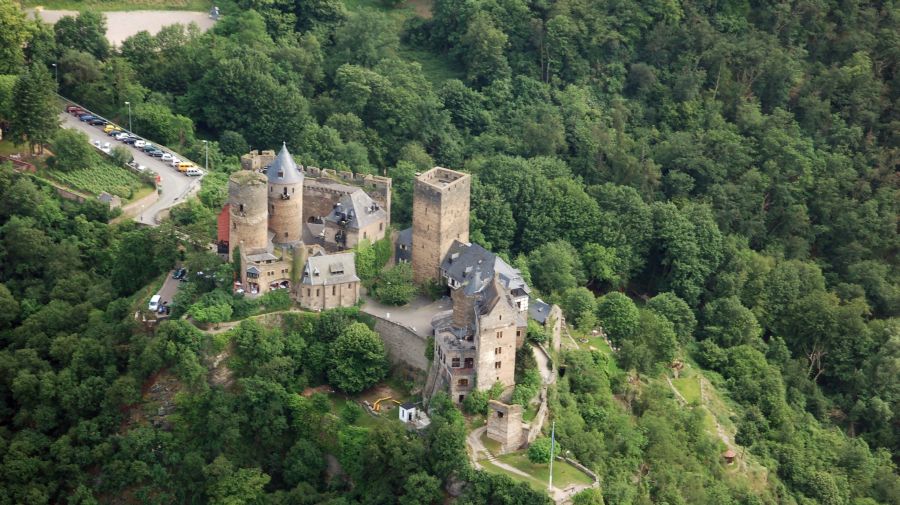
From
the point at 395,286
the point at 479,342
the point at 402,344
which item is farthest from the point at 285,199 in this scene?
the point at 479,342

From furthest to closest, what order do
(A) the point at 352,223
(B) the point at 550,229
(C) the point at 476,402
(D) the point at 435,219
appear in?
1. (B) the point at 550,229
2. (A) the point at 352,223
3. (D) the point at 435,219
4. (C) the point at 476,402

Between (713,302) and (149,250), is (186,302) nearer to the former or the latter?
(149,250)

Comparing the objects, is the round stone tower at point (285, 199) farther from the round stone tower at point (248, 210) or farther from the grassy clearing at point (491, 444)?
the grassy clearing at point (491, 444)

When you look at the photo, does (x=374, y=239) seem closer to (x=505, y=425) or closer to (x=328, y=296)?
(x=328, y=296)

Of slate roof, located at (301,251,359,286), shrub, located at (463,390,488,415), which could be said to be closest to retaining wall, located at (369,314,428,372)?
slate roof, located at (301,251,359,286)

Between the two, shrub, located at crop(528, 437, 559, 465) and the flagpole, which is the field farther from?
shrub, located at crop(528, 437, 559, 465)

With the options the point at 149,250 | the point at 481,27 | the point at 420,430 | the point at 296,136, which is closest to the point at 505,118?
the point at 481,27
